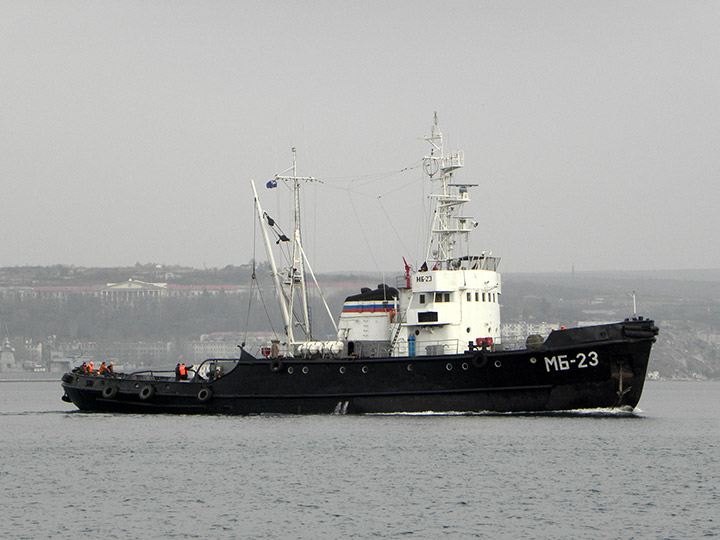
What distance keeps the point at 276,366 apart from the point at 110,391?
7.57m

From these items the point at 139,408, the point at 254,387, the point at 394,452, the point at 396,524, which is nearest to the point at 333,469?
the point at 394,452

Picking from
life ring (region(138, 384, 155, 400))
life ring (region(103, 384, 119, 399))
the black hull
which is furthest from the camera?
life ring (region(103, 384, 119, 399))

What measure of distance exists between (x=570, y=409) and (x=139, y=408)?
51.8 ft

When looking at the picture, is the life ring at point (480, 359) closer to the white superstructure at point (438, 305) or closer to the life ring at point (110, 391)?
A: the white superstructure at point (438, 305)

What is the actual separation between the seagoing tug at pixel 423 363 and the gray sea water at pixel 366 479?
739 mm

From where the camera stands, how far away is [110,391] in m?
43.0

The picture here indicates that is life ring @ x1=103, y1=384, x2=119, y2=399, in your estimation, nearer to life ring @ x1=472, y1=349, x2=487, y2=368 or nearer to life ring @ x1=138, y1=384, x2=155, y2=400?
life ring @ x1=138, y1=384, x2=155, y2=400

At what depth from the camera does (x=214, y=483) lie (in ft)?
90.2

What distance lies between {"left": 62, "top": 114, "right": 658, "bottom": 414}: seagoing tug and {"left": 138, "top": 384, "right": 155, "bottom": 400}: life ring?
5cm

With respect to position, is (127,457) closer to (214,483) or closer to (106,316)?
(214,483)

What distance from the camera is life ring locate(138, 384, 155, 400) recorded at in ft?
137

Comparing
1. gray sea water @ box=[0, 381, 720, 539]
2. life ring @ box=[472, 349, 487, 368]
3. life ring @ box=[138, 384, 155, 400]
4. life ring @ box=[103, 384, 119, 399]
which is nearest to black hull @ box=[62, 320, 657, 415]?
life ring @ box=[472, 349, 487, 368]

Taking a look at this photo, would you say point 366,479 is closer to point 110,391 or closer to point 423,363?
point 423,363

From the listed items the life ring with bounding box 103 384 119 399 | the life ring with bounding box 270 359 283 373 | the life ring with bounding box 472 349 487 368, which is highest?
the life ring with bounding box 472 349 487 368
